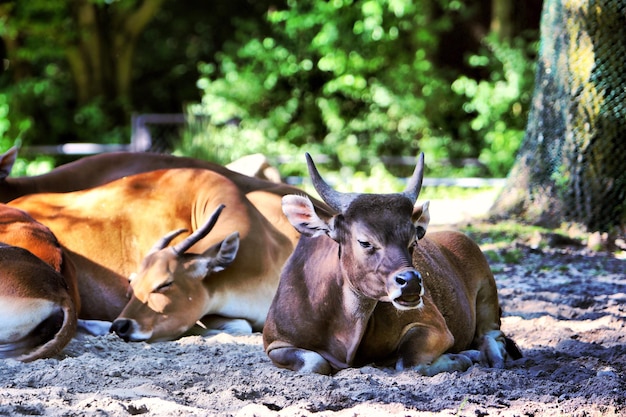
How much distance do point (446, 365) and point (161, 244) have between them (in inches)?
86.2

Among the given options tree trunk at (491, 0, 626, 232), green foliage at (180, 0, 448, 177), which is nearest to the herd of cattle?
tree trunk at (491, 0, 626, 232)

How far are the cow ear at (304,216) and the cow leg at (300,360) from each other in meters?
0.54

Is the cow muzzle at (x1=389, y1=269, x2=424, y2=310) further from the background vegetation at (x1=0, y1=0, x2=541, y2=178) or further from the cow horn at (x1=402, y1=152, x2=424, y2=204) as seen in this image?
the background vegetation at (x1=0, y1=0, x2=541, y2=178)

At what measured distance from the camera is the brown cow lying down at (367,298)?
4113 millimetres

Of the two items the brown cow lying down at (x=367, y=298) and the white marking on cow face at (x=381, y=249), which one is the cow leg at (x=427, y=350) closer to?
the brown cow lying down at (x=367, y=298)

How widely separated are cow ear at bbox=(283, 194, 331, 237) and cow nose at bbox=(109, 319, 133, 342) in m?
1.51

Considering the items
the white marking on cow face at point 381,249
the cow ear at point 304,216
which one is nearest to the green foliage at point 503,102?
the cow ear at point 304,216

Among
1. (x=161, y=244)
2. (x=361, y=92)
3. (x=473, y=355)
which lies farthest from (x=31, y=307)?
(x=361, y=92)

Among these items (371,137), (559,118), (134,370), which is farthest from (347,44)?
(134,370)

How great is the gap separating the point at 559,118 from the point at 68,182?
15.8ft

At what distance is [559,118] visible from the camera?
30.7 feet

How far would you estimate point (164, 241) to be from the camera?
595cm

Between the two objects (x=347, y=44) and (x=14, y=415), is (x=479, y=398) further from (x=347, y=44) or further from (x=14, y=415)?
(x=347, y=44)

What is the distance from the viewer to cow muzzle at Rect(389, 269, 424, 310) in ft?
A: 12.8
